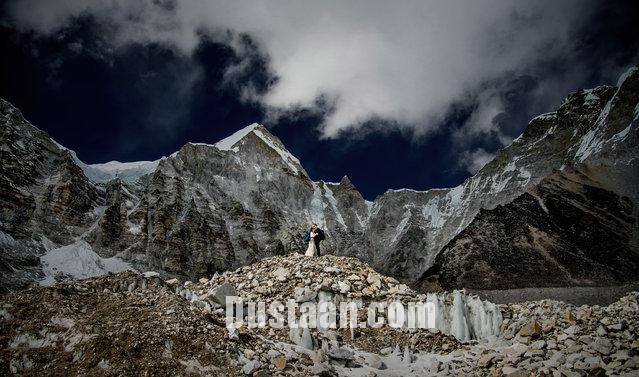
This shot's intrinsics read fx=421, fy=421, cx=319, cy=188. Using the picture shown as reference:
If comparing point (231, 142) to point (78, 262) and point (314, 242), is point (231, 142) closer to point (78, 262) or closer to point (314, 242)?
point (78, 262)

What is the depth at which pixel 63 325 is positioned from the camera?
11.7 meters

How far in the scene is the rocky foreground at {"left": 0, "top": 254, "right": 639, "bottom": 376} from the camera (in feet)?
36.0

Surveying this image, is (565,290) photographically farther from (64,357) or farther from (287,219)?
(287,219)

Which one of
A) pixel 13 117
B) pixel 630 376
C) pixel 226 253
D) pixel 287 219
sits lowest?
pixel 630 376

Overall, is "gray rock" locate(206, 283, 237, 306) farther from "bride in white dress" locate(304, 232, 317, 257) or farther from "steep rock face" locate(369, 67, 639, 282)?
"steep rock face" locate(369, 67, 639, 282)

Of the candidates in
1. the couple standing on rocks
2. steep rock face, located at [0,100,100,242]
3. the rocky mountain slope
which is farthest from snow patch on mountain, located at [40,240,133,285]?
the couple standing on rocks

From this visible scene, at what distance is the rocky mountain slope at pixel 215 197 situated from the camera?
115 m

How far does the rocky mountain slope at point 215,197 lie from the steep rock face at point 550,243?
5842 mm

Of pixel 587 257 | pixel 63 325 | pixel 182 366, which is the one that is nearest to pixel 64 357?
pixel 63 325

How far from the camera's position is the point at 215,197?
159 m

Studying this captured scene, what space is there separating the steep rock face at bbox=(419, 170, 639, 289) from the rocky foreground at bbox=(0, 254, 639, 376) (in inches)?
2912

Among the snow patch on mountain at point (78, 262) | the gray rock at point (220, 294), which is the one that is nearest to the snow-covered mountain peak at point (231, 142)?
the snow patch on mountain at point (78, 262)

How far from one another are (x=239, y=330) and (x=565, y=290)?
78.7 metres

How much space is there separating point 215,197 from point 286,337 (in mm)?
148763
